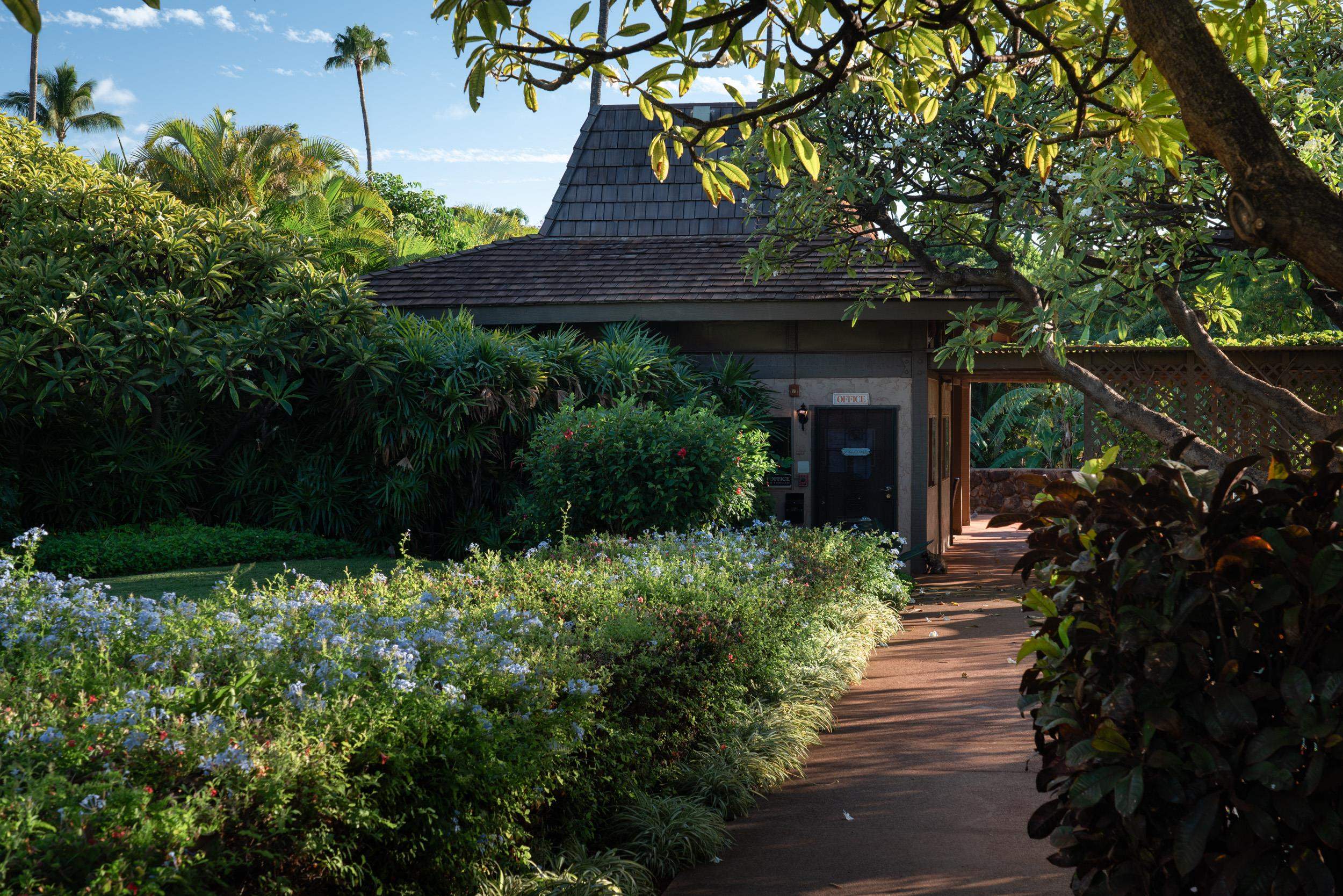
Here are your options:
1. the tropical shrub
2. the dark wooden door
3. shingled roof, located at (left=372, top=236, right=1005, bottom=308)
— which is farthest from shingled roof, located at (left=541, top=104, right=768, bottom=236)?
the dark wooden door

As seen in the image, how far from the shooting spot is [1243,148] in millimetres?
2588

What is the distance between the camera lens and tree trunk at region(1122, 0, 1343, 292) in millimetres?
2451

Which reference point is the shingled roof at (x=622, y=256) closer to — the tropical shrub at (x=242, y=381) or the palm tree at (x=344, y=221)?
the tropical shrub at (x=242, y=381)

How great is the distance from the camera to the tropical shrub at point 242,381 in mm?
12625

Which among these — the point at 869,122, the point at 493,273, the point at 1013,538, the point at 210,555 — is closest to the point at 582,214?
the point at 493,273

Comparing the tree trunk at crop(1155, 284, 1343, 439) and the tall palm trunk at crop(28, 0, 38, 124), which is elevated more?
the tall palm trunk at crop(28, 0, 38, 124)

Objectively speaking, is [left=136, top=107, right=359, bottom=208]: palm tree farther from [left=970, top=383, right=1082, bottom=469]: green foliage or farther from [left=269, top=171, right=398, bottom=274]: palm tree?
[left=970, top=383, right=1082, bottom=469]: green foliage

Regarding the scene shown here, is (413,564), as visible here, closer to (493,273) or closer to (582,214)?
(493,273)

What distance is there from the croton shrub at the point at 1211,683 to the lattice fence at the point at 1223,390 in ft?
35.8

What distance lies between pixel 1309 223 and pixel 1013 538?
66.0 feet

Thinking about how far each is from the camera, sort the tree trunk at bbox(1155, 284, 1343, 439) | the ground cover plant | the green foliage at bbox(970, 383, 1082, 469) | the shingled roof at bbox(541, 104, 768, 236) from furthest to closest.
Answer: the green foliage at bbox(970, 383, 1082, 469) < the shingled roof at bbox(541, 104, 768, 236) < the tree trunk at bbox(1155, 284, 1343, 439) < the ground cover plant

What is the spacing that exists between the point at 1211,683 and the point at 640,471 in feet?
27.5

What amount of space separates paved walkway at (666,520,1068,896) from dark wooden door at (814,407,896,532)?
4.98 metres

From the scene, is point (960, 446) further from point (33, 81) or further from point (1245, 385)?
point (33, 81)
